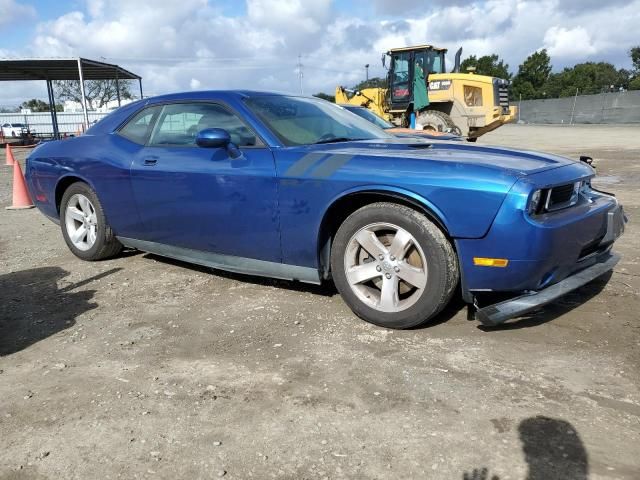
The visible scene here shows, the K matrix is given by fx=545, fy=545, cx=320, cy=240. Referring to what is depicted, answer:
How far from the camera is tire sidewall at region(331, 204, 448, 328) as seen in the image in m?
3.13

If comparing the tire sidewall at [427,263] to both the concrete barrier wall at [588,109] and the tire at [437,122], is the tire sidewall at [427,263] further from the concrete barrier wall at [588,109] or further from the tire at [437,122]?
the concrete barrier wall at [588,109]

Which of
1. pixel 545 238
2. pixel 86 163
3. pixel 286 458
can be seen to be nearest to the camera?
pixel 286 458

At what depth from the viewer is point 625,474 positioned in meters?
2.01

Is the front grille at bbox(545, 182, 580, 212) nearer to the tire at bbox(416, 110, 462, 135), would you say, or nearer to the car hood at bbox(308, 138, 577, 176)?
the car hood at bbox(308, 138, 577, 176)

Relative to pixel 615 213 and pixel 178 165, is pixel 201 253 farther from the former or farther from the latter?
pixel 615 213

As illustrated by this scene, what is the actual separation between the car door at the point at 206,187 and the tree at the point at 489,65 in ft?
252

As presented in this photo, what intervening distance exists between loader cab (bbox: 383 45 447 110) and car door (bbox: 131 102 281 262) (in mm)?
12131

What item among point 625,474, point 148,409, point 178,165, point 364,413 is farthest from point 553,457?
point 178,165

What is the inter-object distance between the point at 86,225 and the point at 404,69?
12.5 metres

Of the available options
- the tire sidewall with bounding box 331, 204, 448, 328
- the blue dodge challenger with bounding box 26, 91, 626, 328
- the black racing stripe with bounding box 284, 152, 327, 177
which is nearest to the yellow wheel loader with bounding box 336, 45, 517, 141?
the blue dodge challenger with bounding box 26, 91, 626, 328

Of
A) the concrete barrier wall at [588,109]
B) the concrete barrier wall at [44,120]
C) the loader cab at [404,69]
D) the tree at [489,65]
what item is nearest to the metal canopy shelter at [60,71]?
the loader cab at [404,69]

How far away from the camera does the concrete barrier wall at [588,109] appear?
3706cm

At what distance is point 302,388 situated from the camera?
8.95ft

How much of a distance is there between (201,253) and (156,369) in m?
1.34
